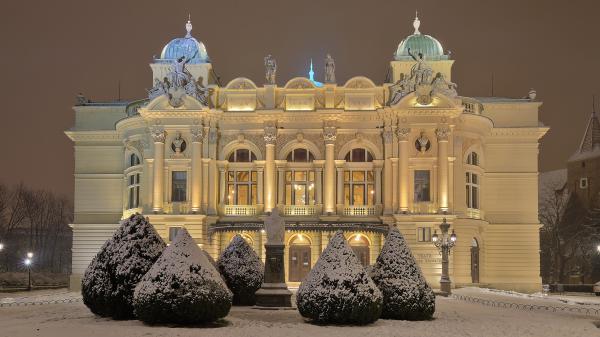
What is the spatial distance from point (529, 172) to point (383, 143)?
11.1m

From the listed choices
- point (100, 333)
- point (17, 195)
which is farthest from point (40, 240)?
point (100, 333)

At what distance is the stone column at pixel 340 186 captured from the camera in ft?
Answer: 186

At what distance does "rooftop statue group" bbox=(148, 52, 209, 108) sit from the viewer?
183ft

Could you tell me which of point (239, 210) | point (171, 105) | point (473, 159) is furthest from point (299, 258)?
point (473, 159)

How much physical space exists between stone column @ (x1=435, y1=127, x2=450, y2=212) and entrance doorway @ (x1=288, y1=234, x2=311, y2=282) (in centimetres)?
879

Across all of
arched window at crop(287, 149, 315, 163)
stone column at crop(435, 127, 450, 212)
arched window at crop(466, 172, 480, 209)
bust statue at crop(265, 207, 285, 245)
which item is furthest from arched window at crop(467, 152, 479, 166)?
bust statue at crop(265, 207, 285, 245)

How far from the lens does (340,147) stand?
57.3 m

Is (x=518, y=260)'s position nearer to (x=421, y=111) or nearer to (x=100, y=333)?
(x=421, y=111)

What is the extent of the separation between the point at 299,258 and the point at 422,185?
8.98 metres

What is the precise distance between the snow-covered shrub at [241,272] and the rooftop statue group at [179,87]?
22986 mm

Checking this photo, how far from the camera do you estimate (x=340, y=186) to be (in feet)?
186

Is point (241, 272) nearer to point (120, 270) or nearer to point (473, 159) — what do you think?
Answer: point (120, 270)

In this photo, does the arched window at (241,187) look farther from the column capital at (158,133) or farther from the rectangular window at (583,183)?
the rectangular window at (583,183)

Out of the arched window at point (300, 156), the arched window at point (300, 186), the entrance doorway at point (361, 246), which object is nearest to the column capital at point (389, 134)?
the arched window at point (300, 156)
